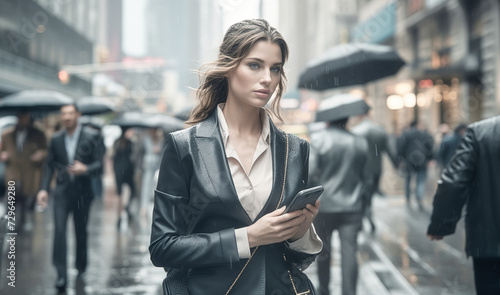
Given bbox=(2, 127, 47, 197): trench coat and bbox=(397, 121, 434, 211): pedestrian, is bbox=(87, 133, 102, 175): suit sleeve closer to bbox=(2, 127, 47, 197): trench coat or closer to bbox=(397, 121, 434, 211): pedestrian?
bbox=(2, 127, 47, 197): trench coat

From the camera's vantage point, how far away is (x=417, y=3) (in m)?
25.0

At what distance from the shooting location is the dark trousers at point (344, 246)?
5.61 metres

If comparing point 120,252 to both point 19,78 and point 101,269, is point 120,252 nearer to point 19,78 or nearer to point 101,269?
point 101,269

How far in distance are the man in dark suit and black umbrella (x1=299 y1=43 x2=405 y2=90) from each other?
9.98 feet

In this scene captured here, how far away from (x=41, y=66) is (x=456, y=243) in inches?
1672

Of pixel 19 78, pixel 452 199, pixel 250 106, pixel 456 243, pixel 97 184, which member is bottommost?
pixel 456 243

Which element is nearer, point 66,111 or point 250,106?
point 250,106

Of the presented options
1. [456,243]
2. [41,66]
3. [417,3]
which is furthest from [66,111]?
[41,66]

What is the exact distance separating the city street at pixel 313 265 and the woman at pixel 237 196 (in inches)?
168

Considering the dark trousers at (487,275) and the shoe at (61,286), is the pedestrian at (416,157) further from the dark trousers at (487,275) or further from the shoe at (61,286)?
the dark trousers at (487,275)

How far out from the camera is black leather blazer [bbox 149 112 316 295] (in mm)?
2266

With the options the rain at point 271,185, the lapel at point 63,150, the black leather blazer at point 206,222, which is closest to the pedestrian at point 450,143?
the rain at point 271,185

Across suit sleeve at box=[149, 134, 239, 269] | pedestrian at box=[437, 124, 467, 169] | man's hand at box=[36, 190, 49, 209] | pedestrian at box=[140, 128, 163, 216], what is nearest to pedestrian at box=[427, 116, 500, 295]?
suit sleeve at box=[149, 134, 239, 269]

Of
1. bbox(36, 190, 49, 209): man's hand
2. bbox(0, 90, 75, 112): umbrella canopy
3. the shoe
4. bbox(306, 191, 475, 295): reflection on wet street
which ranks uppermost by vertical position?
bbox(0, 90, 75, 112): umbrella canopy
